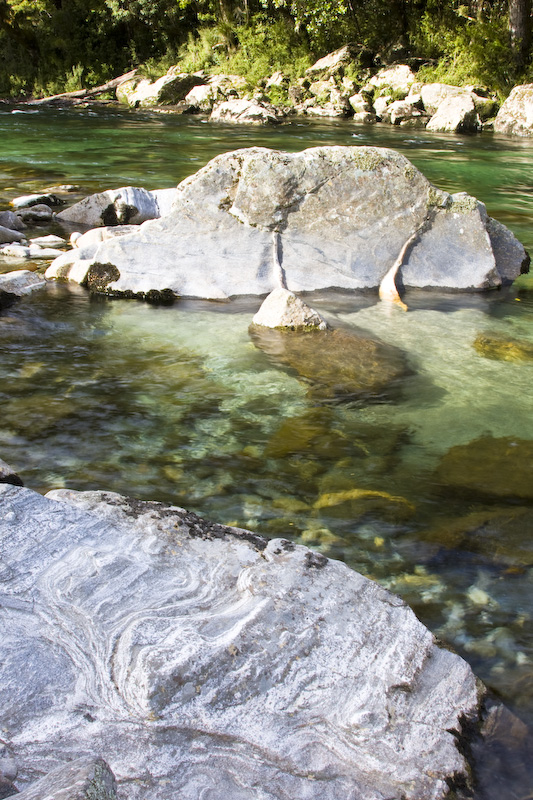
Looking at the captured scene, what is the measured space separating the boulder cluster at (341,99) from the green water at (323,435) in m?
16.2

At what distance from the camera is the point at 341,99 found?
24703mm

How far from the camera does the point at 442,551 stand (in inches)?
115

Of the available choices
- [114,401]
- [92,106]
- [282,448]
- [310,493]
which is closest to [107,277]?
[114,401]

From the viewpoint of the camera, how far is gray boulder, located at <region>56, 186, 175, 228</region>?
8.56 m

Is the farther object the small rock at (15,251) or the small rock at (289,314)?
the small rock at (15,251)

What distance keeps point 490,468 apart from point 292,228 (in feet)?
11.8

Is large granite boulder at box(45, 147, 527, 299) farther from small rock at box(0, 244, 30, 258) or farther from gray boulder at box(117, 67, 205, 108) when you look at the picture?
gray boulder at box(117, 67, 205, 108)

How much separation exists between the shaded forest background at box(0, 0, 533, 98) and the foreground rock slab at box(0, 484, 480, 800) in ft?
76.5

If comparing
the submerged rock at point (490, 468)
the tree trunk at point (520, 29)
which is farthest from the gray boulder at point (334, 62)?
the submerged rock at point (490, 468)

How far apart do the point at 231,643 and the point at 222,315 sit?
409 centimetres

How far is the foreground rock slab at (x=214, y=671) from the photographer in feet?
5.68

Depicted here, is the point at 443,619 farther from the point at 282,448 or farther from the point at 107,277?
the point at 107,277

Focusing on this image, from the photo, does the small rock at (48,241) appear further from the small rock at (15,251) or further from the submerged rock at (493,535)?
the submerged rock at (493,535)

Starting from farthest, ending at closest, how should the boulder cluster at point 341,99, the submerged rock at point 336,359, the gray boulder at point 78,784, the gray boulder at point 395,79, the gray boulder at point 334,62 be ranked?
1. the gray boulder at point 334,62
2. the gray boulder at point 395,79
3. the boulder cluster at point 341,99
4. the submerged rock at point 336,359
5. the gray boulder at point 78,784
